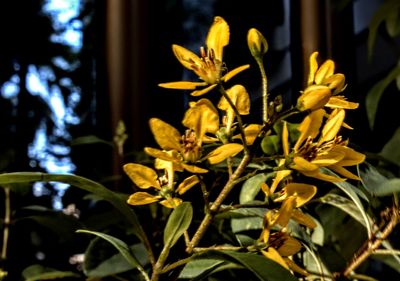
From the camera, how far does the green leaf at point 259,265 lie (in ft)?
1.01

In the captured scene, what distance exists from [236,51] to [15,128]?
71 centimetres

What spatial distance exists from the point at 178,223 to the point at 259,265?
0.06m

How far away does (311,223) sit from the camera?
36cm

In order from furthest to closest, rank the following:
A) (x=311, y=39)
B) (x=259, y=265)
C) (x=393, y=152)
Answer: (x=311, y=39), (x=393, y=152), (x=259, y=265)

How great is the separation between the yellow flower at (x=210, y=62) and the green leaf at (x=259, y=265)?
9 cm

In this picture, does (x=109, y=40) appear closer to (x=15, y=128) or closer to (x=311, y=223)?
(x=311, y=223)

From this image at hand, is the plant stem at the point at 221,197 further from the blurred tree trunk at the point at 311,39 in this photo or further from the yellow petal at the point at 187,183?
the blurred tree trunk at the point at 311,39

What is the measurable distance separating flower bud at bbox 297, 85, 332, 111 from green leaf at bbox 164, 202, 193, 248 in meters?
0.08

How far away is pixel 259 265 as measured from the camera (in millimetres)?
314

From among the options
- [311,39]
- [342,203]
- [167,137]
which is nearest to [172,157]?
[167,137]

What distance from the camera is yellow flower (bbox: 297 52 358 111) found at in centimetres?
33

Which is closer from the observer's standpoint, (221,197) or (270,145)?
(221,197)

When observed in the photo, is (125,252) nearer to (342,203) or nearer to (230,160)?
(230,160)

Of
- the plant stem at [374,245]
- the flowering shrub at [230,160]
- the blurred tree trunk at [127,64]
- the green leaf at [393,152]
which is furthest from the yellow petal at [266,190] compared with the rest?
the blurred tree trunk at [127,64]
